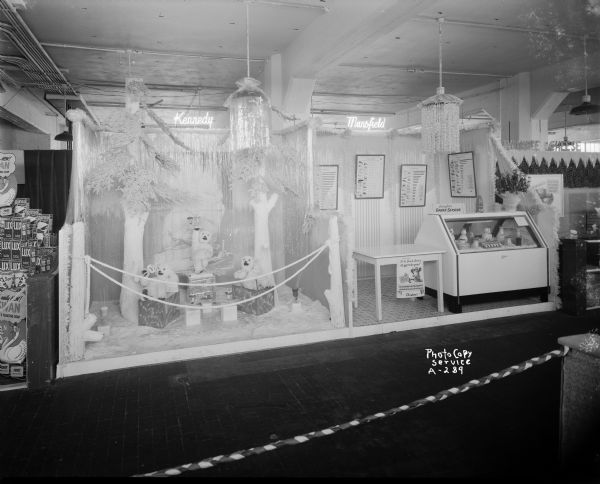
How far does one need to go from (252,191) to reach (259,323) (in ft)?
5.87

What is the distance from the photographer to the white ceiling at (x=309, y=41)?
6.46m

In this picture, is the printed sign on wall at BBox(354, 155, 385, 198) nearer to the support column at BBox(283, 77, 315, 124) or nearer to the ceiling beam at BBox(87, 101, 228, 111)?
the support column at BBox(283, 77, 315, 124)

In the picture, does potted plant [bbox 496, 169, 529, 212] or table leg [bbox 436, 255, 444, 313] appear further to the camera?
potted plant [bbox 496, 169, 529, 212]

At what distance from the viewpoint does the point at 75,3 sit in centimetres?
645

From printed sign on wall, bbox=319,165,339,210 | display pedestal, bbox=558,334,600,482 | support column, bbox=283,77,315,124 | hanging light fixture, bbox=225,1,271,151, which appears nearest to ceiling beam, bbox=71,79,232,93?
support column, bbox=283,77,315,124

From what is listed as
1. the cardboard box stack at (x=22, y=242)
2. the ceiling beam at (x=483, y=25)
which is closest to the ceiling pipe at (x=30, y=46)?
the cardboard box stack at (x=22, y=242)

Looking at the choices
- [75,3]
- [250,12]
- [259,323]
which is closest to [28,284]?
[259,323]

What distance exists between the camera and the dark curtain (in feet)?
24.2

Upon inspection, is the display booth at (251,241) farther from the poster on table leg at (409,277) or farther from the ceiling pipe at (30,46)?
the ceiling pipe at (30,46)

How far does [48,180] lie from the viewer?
7.46m

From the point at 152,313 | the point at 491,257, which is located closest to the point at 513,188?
the point at 491,257

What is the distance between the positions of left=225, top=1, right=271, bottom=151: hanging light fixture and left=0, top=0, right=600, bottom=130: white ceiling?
5.58ft

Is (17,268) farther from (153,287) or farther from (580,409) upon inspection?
(580,409)

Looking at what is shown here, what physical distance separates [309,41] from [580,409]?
6444mm
